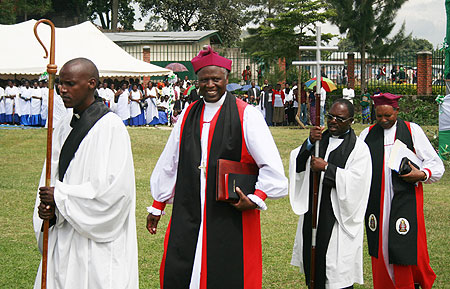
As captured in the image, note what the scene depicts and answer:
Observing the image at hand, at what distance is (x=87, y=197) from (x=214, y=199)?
1158mm

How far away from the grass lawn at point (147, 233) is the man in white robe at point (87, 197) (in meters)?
3.00

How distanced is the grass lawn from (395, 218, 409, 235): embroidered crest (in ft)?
3.04

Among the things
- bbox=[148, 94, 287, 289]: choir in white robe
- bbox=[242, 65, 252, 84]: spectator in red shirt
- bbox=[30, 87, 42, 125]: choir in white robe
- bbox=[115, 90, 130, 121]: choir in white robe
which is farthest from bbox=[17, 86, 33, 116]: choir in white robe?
bbox=[148, 94, 287, 289]: choir in white robe

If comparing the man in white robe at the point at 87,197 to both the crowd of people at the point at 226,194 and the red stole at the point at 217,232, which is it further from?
the red stole at the point at 217,232

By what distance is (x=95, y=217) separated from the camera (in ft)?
14.2

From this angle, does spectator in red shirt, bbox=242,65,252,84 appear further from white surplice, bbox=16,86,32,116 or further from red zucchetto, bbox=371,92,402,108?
red zucchetto, bbox=371,92,402,108

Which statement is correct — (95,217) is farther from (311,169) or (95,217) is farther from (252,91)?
(252,91)

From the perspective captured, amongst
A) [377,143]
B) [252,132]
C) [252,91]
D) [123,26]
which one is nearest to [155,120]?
[252,91]

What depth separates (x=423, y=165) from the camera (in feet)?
23.2

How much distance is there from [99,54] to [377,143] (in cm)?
2024

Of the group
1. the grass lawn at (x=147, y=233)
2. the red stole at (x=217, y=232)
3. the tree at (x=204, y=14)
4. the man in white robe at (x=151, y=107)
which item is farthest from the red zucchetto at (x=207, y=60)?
the tree at (x=204, y=14)

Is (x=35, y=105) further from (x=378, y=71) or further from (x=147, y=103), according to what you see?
(x=378, y=71)

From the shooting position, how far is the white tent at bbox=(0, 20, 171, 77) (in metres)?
24.6

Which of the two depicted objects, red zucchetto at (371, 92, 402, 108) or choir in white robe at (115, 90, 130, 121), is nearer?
red zucchetto at (371, 92, 402, 108)
